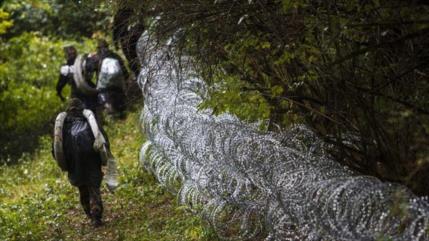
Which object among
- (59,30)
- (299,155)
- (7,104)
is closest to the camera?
(299,155)

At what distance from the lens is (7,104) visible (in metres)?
22.3

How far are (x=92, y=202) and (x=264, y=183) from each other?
16.6 feet

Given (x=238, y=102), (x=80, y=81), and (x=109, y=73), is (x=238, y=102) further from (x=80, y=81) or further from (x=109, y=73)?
(x=109, y=73)

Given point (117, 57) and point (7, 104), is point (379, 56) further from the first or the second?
point (7, 104)

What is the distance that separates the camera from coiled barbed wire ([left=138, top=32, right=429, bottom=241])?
18.5 ft

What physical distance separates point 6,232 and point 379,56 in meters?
6.44

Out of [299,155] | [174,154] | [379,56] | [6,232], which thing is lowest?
[6,232]

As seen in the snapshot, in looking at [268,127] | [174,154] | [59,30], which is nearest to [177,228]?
[174,154]

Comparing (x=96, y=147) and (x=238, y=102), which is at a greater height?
(x=238, y=102)

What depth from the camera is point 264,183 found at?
23.8 feet

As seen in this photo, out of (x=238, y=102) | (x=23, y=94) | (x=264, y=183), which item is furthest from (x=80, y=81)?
(x=264, y=183)

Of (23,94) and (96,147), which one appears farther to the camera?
(23,94)

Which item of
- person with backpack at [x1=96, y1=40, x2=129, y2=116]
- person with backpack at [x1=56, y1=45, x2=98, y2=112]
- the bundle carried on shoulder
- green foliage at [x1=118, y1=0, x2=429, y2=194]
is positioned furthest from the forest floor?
green foliage at [x1=118, y1=0, x2=429, y2=194]

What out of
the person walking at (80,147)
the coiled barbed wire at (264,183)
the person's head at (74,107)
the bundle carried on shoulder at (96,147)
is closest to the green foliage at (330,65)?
the coiled barbed wire at (264,183)
